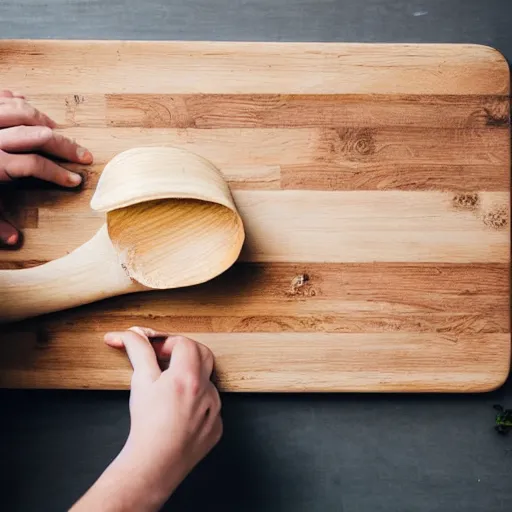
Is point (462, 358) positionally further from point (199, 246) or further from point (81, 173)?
point (81, 173)

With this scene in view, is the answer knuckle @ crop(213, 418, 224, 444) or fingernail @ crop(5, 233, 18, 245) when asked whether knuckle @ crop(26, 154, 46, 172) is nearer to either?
fingernail @ crop(5, 233, 18, 245)

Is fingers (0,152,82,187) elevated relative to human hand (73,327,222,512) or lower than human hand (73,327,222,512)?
elevated

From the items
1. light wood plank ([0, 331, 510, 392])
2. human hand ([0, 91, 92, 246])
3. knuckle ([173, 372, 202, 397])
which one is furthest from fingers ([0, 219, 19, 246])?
knuckle ([173, 372, 202, 397])

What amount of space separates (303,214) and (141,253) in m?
0.18

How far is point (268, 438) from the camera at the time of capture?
2.43ft

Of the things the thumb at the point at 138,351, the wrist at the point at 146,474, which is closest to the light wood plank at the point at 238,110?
the thumb at the point at 138,351

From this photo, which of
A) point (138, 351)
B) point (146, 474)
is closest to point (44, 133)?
point (138, 351)

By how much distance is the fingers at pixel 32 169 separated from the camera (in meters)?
0.67

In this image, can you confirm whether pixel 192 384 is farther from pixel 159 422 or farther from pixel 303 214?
pixel 303 214

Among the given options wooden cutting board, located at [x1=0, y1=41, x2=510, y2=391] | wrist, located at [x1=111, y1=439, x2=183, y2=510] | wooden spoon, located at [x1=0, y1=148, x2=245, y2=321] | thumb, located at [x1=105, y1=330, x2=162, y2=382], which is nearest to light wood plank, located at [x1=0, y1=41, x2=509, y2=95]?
wooden cutting board, located at [x1=0, y1=41, x2=510, y2=391]

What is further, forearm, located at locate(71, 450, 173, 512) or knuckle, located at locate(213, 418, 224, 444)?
knuckle, located at locate(213, 418, 224, 444)

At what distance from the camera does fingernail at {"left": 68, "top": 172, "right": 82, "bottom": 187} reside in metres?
0.69

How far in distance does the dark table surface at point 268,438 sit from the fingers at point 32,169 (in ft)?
0.58

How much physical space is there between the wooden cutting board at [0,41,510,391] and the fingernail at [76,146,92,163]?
11 millimetres
